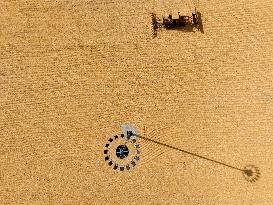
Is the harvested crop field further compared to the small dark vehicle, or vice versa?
the small dark vehicle

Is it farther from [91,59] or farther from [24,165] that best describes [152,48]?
[24,165]

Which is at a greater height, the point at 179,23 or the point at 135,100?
the point at 179,23

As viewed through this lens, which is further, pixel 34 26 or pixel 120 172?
pixel 34 26

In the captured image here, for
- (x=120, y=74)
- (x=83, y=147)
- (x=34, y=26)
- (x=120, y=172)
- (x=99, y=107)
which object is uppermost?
(x=34, y=26)

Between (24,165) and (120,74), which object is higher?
(120,74)

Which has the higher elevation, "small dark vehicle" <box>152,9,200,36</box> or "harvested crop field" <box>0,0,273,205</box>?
"small dark vehicle" <box>152,9,200,36</box>

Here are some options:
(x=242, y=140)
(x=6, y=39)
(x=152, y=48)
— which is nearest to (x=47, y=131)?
(x=6, y=39)

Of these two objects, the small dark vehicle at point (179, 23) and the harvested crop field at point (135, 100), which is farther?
the small dark vehicle at point (179, 23)

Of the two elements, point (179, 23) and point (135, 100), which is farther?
point (179, 23)
